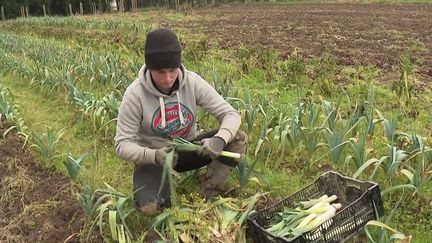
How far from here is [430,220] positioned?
299 cm

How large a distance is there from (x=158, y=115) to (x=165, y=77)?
1.05 feet

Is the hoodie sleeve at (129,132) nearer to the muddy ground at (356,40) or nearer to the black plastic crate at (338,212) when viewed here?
the black plastic crate at (338,212)

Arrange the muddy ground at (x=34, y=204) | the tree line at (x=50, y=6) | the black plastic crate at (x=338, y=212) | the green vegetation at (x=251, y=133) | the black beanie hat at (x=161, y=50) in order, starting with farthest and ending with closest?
1. the tree line at (x=50, y=6)
2. the muddy ground at (x=34, y=204)
3. the green vegetation at (x=251, y=133)
4. the black beanie hat at (x=161, y=50)
5. the black plastic crate at (x=338, y=212)

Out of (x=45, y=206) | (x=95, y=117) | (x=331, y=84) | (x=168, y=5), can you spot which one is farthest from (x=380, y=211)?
(x=168, y=5)

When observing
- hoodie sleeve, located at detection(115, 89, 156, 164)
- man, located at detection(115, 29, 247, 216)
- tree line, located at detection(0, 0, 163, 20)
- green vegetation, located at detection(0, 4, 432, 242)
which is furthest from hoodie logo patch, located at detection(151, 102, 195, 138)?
tree line, located at detection(0, 0, 163, 20)

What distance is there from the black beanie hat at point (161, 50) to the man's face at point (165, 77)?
0.05 m

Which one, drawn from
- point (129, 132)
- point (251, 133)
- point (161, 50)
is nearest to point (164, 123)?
point (129, 132)

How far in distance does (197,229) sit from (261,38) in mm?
9608

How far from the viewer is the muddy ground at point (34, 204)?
3.05m

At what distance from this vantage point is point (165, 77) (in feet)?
9.36

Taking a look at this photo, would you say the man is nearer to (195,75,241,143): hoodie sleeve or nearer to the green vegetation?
(195,75,241,143): hoodie sleeve

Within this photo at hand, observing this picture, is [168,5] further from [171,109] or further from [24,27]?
[171,109]

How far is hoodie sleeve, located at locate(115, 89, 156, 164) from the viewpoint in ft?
9.43

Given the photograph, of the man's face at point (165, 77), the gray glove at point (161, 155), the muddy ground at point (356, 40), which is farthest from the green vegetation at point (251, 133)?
the muddy ground at point (356, 40)
